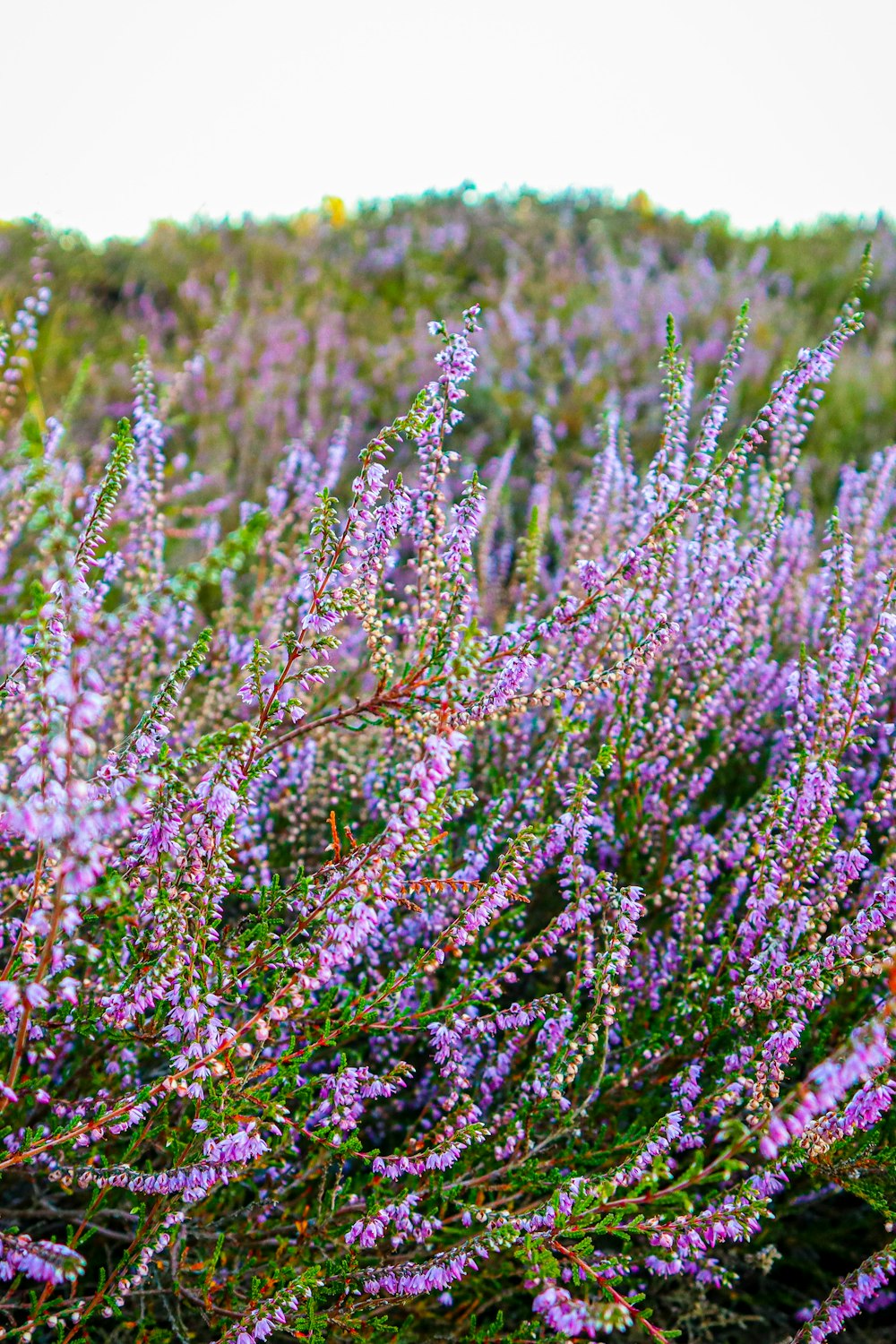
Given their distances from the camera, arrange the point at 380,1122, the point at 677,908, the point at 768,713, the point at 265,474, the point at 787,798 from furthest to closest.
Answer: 1. the point at 265,474
2. the point at 768,713
3. the point at 677,908
4. the point at 380,1122
5. the point at 787,798

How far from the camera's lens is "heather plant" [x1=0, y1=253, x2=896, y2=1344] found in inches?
58.1

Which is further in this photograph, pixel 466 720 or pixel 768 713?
pixel 768 713

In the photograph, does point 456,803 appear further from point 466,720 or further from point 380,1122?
point 380,1122

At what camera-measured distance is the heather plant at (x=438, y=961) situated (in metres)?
1.48

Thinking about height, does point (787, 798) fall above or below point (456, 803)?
above

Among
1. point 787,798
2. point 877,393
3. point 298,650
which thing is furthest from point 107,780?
point 877,393

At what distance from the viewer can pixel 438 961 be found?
1648 millimetres

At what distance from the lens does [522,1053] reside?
6.91 ft

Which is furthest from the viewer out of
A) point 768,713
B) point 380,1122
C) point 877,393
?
point 877,393

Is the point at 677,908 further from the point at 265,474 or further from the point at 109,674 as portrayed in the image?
the point at 265,474

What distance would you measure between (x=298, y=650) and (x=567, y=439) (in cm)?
564

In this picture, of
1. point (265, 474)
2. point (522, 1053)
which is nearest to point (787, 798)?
point (522, 1053)

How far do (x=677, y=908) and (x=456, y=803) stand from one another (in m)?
0.94

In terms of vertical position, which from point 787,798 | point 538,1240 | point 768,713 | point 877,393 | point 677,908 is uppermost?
point 877,393
